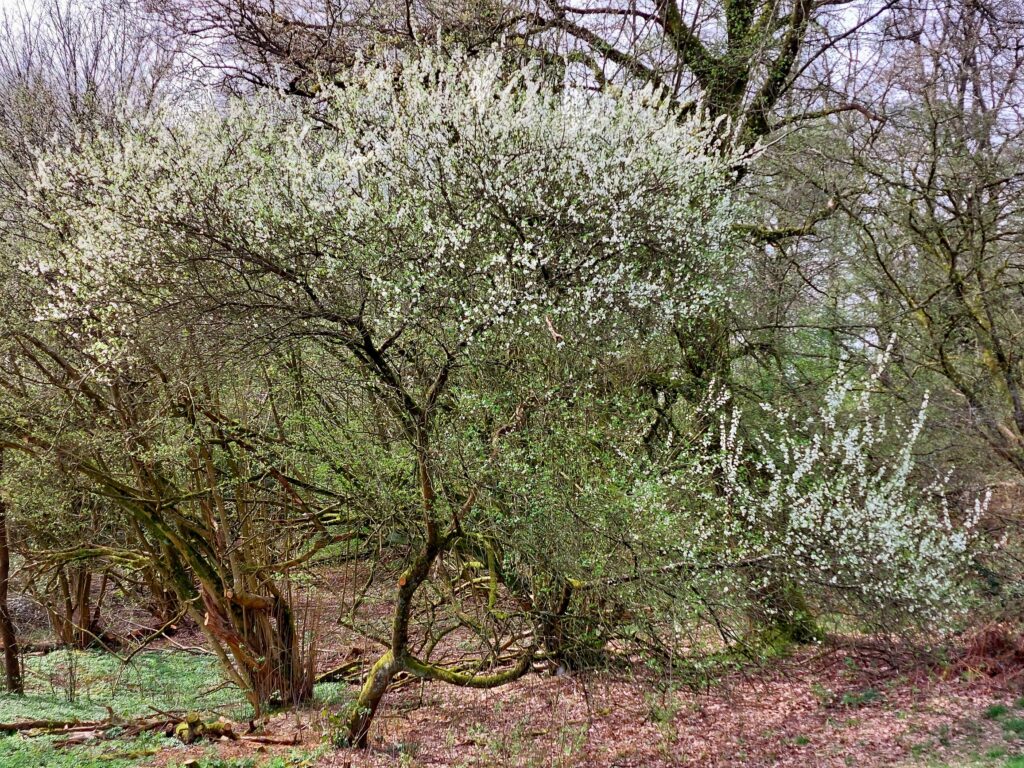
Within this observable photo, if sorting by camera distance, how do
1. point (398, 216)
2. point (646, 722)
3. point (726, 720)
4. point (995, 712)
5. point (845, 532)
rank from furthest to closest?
point (726, 720) < point (646, 722) < point (995, 712) < point (845, 532) < point (398, 216)

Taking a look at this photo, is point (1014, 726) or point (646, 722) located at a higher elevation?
point (1014, 726)

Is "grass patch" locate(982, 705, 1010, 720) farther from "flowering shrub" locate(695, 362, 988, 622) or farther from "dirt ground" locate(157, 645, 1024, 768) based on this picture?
"flowering shrub" locate(695, 362, 988, 622)

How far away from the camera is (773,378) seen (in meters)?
8.79

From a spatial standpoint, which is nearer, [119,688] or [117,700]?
[117,700]

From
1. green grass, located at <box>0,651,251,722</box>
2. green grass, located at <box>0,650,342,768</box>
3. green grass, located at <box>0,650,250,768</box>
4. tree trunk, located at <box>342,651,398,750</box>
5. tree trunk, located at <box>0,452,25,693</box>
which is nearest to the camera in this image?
green grass, located at <box>0,650,342,768</box>

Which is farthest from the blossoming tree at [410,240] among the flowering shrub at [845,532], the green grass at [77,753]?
the green grass at [77,753]

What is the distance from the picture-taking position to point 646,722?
24.1ft

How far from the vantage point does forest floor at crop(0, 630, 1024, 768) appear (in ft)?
21.0

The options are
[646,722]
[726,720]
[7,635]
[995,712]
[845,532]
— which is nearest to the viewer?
[845,532]

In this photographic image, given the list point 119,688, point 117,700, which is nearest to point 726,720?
point 117,700

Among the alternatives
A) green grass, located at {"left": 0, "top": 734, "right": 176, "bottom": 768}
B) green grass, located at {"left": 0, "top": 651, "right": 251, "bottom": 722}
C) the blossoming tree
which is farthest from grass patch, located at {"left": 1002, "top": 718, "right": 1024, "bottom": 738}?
green grass, located at {"left": 0, "top": 651, "right": 251, "bottom": 722}

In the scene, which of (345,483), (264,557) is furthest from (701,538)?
(264,557)

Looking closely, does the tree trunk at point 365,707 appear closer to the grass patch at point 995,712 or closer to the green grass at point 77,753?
the green grass at point 77,753

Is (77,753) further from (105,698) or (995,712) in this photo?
(995,712)
